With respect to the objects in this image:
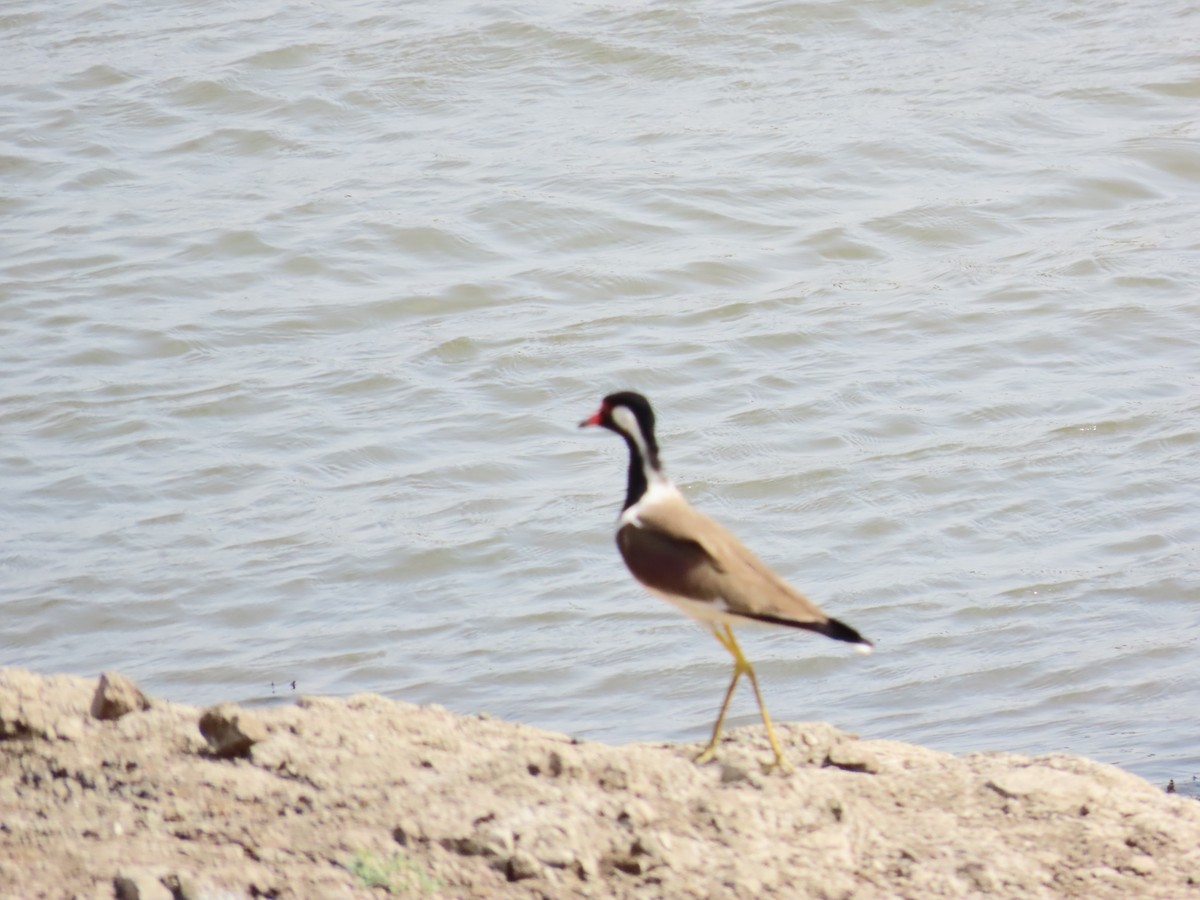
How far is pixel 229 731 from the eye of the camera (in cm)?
483

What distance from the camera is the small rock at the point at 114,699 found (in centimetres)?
517

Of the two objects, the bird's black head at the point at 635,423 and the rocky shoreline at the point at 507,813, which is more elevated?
the bird's black head at the point at 635,423

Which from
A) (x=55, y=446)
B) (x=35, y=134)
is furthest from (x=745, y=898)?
(x=35, y=134)

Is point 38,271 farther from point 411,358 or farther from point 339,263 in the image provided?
point 411,358

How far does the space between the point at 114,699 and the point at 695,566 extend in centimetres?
179

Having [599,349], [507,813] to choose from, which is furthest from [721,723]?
[599,349]

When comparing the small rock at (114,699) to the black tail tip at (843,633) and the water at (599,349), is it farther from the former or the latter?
the water at (599,349)

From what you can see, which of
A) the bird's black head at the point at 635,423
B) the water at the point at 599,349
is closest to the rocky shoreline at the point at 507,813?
the bird's black head at the point at 635,423

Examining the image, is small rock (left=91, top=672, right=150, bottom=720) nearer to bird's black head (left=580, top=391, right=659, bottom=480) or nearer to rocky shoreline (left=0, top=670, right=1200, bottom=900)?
rocky shoreline (left=0, top=670, right=1200, bottom=900)

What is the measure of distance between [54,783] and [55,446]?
5.79 metres

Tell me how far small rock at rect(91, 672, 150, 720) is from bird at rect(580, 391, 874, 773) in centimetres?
155

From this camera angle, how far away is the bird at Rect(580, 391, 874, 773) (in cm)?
481

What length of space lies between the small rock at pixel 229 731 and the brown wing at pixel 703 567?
117cm

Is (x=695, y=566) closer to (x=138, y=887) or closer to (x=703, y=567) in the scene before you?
(x=703, y=567)
